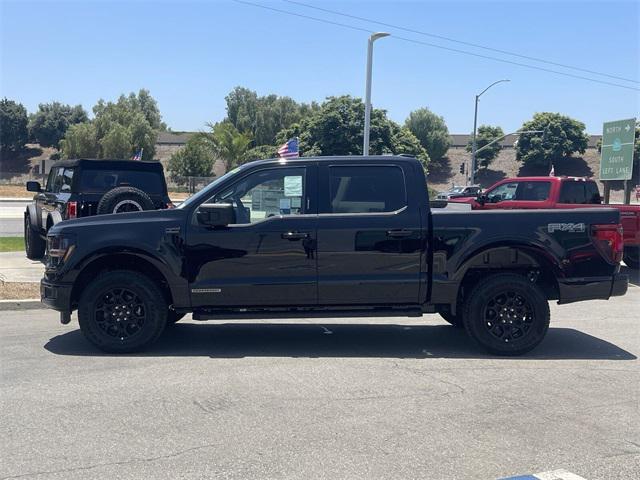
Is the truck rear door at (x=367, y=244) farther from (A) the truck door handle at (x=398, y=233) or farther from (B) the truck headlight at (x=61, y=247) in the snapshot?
(B) the truck headlight at (x=61, y=247)

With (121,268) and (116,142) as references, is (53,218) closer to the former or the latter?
(121,268)

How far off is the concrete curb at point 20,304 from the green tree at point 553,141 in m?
72.1

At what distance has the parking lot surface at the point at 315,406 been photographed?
4227 millimetres

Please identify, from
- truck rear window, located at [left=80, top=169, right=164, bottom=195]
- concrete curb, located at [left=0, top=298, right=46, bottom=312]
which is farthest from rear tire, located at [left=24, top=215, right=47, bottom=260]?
concrete curb, located at [left=0, top=298, right=46, bottom=312]

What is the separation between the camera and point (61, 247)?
22.3 ft

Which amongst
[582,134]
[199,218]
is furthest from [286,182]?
[582,134]

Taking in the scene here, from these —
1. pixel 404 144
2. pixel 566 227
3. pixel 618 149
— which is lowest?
pixel 566 227

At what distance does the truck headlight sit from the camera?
674 centimetres

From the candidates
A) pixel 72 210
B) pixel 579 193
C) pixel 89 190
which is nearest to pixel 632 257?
pixel 579 193

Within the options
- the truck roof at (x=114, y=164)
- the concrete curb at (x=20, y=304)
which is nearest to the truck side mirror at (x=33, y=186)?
the truck roof at (x=114, y=164)

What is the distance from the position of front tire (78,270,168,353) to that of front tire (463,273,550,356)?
322cm

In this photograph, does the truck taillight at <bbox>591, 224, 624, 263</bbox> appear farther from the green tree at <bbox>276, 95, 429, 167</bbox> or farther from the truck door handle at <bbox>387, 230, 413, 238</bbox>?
the green tree at <bbox>276, 95, 429, 167</bbox>

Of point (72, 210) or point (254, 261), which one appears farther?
point (72, 210)

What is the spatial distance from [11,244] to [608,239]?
1294 cm
